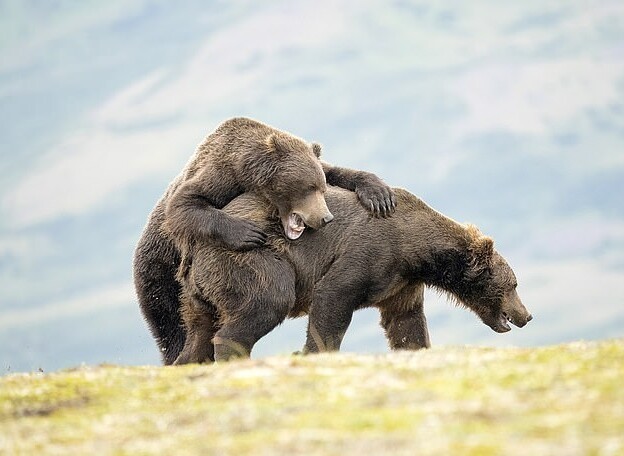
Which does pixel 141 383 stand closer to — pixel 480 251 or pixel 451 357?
pixel 451 357

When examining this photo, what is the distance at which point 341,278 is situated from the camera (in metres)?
11.6

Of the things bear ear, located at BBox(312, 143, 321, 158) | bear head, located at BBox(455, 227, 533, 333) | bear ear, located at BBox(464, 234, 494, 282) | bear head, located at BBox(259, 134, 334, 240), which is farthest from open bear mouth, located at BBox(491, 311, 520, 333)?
bear ear, located at BBox(312, 143, 321, 158)

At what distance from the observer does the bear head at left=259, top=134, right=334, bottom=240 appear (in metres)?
11.8

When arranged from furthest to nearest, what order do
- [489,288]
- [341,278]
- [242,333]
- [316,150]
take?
[316,150], [489,288], [341,278], [242,333]

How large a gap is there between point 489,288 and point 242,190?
310cm

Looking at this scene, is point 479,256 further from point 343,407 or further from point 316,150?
point 343,407

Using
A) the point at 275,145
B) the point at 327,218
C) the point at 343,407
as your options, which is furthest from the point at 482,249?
the point at 343,407

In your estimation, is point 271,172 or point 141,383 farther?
point 271,172

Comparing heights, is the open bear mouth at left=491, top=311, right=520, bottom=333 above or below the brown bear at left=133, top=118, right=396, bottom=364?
below

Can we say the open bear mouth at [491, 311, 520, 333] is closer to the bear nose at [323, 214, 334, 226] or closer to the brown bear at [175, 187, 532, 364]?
the brown bear at [175, 187, 532, 364]

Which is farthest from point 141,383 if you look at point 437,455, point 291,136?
point 291,136

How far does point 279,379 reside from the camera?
722cm

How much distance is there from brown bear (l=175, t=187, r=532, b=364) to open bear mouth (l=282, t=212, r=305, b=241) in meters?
0.08

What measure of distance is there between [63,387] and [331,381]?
87.7 inches
